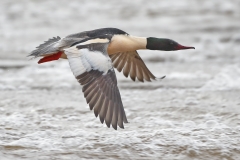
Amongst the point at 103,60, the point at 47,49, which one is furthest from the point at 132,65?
the point at 103,60

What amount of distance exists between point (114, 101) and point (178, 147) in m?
0.72

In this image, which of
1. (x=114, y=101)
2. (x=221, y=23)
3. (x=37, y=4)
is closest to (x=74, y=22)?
(x=37, y=4)

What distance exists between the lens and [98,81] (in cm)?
555

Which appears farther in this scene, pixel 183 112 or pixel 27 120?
pixel 183 112

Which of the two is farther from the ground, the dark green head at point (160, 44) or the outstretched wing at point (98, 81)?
the dark green head at point (160, 44)

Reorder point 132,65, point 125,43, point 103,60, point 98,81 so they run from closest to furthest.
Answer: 1. point 98,81
2. point 103,60
3. point 125,43
4. point 132,65

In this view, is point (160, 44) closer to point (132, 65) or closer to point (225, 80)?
point (132, 65)

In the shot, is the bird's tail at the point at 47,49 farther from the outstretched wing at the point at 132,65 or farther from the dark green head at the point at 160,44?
the dark green head at the point at 160,44

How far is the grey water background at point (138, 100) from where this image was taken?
18.0 feet

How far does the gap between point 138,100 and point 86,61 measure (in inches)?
72.5

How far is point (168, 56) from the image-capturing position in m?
10.4

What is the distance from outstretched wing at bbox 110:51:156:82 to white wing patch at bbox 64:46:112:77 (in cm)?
111

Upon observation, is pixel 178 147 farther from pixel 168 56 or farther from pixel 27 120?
pixel 168 56

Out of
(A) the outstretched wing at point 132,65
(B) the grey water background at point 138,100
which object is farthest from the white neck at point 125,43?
(B) the grey water background at point 138,100
